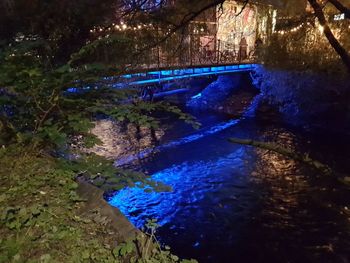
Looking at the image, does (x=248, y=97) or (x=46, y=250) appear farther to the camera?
(x=248, y=97)

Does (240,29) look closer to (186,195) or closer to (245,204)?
(186,195)

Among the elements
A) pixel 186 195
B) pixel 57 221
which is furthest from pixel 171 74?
pixel 57 221

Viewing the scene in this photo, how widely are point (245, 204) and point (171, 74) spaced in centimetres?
884

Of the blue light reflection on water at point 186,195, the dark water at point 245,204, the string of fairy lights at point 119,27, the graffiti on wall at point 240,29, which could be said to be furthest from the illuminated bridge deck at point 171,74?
the graffiti on wall at point 240,29

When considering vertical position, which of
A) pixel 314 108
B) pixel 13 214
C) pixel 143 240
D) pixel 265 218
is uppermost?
pixel 13 214

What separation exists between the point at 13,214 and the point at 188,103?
22275mm

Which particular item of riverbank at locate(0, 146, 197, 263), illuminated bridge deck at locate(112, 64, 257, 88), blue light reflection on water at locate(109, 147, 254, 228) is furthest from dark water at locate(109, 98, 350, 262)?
riverbank at locate(0, 146, 197, 263)

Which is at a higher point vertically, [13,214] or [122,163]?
[13,214]

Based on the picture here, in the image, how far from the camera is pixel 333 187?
10.0 metres

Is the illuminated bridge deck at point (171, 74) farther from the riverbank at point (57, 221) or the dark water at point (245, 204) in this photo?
the riverbank at point (57, 221)

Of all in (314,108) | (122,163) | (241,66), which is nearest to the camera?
(122,163)

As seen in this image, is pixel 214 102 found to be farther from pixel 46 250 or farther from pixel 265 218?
pixel 46 250

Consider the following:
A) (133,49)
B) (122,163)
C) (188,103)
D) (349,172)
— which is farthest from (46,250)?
(188,103)

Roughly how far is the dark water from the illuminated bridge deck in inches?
137
